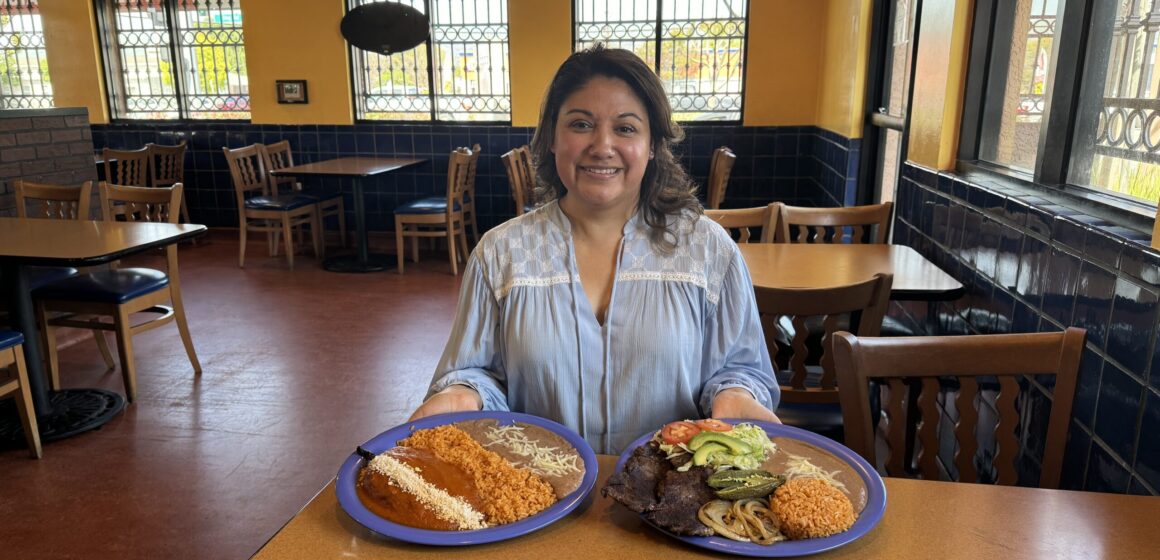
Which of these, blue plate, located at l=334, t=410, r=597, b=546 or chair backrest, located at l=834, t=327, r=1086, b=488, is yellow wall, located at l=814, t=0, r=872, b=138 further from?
blue plate, located at l=334, t=410, r=597, b=546

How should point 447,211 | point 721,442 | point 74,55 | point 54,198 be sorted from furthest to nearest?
point 74,55, point 447,211, point 54,198, point 721,442

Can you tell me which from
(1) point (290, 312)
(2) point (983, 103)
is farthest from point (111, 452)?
(2) point (983, 103)

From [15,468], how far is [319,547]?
2.60m

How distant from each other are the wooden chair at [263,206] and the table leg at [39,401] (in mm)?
2620

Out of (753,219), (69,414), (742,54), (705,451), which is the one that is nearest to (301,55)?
(742,54)

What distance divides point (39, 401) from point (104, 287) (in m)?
0.53

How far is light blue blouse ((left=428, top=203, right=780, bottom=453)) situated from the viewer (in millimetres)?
1374

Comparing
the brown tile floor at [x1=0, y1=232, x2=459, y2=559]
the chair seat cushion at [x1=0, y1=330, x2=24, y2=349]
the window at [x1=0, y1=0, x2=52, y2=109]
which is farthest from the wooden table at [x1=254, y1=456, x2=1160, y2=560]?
the window at [x1=0, y1=0, x2=52, y2=109]

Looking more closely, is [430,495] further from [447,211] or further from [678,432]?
[447,211]

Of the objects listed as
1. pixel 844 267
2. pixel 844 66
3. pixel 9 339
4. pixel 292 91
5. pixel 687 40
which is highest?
pixel 687 40

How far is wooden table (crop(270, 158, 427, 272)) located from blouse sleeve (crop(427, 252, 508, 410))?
4360 millimetres

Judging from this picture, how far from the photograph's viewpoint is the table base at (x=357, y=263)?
588cm

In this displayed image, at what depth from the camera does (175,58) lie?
6.77 meters

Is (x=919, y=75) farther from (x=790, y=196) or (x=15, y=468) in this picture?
(x=15, y=468)
